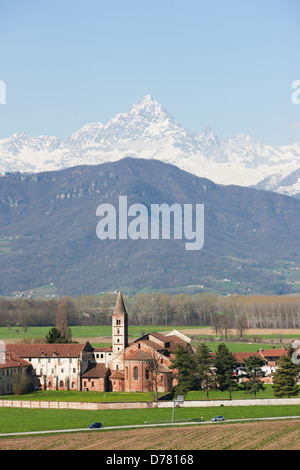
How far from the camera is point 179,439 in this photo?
7438 centimetres

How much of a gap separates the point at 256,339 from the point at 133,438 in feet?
383

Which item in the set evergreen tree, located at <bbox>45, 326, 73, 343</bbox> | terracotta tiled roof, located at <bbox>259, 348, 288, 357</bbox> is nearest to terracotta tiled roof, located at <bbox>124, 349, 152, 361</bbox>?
evergreen tree, located at <bbox>45, 326, 73, 343</bbox>

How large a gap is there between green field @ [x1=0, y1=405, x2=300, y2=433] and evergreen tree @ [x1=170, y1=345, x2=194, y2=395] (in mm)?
10932

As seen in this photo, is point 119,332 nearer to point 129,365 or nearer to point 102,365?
point 102,365

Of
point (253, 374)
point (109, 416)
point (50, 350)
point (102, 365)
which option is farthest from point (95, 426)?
point (50, 350)

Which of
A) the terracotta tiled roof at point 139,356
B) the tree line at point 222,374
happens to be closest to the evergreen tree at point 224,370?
the tree line at point 222,374

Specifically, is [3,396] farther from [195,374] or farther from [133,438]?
[133,438]

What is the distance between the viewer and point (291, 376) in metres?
104

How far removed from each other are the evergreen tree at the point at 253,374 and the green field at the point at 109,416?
10632 mm

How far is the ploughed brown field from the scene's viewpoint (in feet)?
235

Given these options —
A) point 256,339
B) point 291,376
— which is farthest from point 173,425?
point 256,339

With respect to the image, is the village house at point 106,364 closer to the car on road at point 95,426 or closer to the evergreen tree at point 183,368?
the evergreen tree at point 183,368

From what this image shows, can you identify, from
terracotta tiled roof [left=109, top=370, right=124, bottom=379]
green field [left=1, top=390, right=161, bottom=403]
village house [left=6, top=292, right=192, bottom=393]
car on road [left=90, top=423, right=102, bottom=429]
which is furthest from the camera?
terracotta tiled roof [left=109, top=370, right=124, bottom=379]

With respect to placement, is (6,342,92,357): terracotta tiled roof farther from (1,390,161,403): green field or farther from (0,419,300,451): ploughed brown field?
(0,419,300,451): ploughed brown field
